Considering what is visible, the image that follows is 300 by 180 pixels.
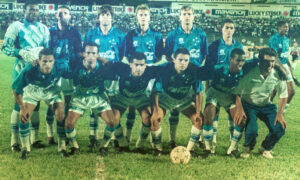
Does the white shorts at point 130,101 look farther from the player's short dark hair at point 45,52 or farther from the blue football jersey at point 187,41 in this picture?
the player's short dark hair at point 45,52

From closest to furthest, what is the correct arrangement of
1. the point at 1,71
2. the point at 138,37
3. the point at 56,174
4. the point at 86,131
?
1. the point at 56,174
2. the point at 138,37
3. the point at 86,131
4. the point at 1,71

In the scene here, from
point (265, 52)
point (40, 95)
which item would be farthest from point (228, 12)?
point (40, 95)

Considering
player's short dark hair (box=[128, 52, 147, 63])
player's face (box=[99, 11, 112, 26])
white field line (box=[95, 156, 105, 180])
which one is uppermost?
player's face (box=[99, 11, 112, 26])

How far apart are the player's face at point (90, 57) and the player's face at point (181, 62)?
3.06 feet

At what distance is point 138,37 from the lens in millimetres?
3467

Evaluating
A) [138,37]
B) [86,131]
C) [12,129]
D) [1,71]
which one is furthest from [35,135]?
[138,37]

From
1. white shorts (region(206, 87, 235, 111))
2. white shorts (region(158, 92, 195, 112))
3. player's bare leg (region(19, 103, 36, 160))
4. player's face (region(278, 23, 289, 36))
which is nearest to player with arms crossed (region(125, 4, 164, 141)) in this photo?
white shorts (region(158, 92, 195, 112))

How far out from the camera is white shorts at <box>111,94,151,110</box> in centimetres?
360

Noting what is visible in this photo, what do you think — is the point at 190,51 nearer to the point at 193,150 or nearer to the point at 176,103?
the point at 176,103

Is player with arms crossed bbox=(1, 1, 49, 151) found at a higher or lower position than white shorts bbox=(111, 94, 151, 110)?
higher

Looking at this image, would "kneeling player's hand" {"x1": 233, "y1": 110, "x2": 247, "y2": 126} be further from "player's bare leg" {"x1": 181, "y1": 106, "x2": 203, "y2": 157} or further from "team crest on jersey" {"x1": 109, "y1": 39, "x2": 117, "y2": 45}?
"team crest on jersey" {"x1": 109, "y1": 39, "x2": 117, "y2": 45}

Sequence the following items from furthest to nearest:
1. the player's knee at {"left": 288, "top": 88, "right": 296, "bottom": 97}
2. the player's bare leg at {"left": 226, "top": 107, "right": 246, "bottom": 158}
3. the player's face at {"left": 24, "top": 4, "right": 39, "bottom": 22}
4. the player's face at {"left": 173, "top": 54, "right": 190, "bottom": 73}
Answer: the player's knee at {"left": 288, "top": 88, "right": 296, "bottom": 97} → the player's bare leg at {"left": 226, "top": 107, "right": 246, "bottom": 158} → the player's face at {"left": 173, "top": 54, "right": 190, "bottom": 73} → the player's face at {"left": 24, "top": 4, "right": 39, "bottom": 22}

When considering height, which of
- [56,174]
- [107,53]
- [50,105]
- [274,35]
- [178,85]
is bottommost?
[56,174]

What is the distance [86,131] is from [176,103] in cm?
121
